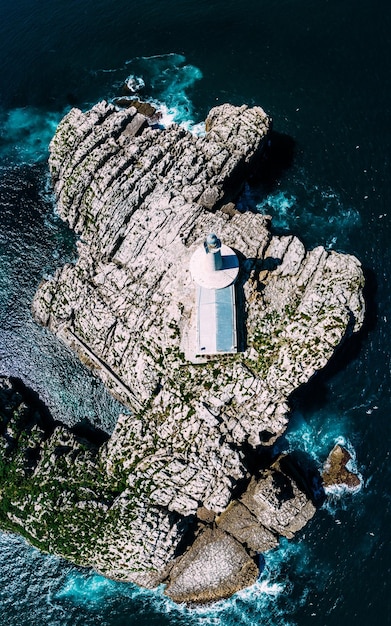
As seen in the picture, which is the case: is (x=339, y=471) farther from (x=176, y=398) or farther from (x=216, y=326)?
(x=216, y=326)

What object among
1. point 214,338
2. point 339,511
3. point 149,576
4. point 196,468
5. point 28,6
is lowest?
point 149,576

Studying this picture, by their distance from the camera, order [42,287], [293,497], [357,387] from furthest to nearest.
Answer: [42,287] < [357,387] < [293,497]

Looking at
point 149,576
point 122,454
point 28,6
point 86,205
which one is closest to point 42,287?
point 86,205

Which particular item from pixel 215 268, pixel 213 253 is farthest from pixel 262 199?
pixel 213 253

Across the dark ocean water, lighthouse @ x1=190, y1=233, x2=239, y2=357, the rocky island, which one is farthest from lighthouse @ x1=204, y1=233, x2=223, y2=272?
the dark ocean water

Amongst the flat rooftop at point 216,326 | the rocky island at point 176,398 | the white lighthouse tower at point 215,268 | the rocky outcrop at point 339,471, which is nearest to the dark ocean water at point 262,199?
the rocky outcrop at point 339,471

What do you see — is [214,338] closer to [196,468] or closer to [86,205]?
[196,468]
